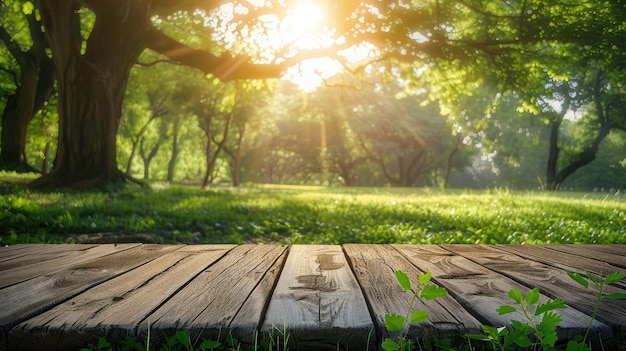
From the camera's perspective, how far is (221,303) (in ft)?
4.73

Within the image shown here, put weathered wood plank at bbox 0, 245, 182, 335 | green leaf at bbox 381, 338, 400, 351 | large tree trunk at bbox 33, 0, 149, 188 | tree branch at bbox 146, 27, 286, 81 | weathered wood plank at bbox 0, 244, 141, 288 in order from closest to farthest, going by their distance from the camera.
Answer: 1. green leaf at bbox 381, 338, 400, 351
2. weathered wood plank at bbox 0, 245, 182, 335
3. weathered wood plank at bbox 0, 244, 141, 288
4. large tree trunk at bbox 33, 0, 149, 188
5. tree branch at bbox 146, 27, 286, 81

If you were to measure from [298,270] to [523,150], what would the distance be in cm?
5956

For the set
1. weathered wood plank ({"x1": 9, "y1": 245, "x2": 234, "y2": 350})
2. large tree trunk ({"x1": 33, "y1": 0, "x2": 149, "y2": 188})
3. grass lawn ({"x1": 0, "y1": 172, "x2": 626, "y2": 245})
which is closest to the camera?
weathered wood plank ({"x1": 9, "y1": 245, "x2": 234, "y2": 350})

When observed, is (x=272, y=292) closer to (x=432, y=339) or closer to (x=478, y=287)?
(x=432, y=339)

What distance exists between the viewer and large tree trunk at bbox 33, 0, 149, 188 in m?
10.7

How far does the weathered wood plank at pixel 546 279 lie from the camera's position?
55.6 inches

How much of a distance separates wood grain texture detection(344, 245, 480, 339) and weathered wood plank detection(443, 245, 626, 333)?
0.41 m

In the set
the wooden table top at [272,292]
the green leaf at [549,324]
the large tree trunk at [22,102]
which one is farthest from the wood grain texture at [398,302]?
the large tree trunk at [22,102]

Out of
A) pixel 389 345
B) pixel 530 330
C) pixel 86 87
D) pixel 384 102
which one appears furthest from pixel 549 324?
pixel 384 102

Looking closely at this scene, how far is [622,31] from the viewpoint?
9.84 m

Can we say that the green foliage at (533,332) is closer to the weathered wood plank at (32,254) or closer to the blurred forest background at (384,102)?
the weathered wood plank at (32,254)

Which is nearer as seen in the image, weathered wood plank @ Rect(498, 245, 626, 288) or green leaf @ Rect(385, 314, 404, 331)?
green leaf @ Rect(385, 314, 404, 331)

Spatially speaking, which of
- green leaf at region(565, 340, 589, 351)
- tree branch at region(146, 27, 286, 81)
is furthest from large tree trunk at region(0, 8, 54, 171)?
green leaf at region(565, 340, 589, 351)

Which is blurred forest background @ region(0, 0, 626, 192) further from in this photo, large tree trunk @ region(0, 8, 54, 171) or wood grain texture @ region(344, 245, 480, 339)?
wood grain texture @ region(344, 245, 480, 339)
